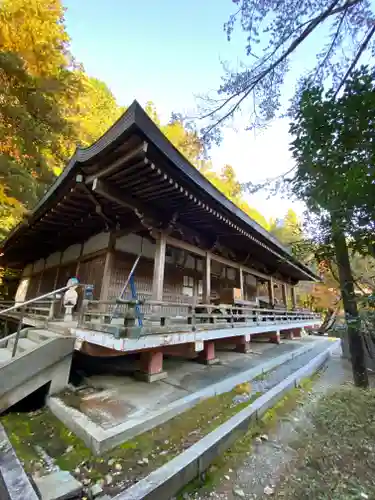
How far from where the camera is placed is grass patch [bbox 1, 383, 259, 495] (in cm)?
254

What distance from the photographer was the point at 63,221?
6.84 meters

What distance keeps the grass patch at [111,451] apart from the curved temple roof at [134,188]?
336 centimetres

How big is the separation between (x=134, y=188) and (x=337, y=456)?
5.02m

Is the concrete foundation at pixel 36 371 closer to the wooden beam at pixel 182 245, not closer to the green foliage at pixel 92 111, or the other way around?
the wooden beam at pixel 182 245

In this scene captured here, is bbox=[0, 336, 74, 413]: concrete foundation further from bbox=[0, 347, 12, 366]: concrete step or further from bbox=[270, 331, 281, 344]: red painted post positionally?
bbox=[270, 331, 281, 344]: red painted post

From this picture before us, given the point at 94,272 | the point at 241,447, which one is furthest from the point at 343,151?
the point at 94,272

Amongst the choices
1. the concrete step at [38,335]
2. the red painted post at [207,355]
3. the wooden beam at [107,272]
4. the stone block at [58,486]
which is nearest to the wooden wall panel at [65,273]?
the wooden beam at [107,272]

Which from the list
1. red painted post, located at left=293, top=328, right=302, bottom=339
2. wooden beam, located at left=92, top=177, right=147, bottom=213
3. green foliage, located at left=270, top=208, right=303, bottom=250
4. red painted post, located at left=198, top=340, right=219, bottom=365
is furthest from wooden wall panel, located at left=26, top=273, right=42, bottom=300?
red painted post, located at left=293, top=328, right=302, bottom=339

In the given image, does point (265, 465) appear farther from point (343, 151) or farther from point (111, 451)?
point (343, 151)

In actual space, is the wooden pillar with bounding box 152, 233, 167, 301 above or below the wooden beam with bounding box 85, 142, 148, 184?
below

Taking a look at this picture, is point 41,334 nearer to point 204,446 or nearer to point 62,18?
point 204,446

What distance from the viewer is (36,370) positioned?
391cm

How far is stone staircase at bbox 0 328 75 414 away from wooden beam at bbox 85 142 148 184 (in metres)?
2.99

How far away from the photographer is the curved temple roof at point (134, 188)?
11.9 feet
